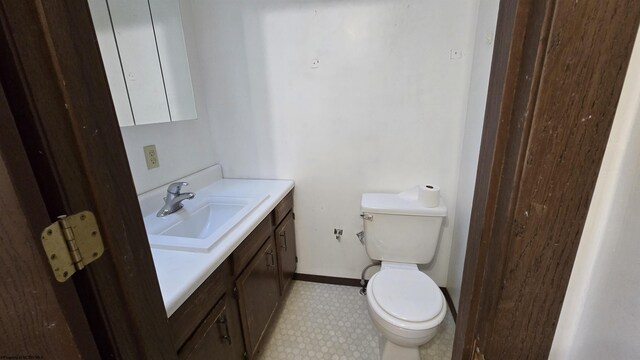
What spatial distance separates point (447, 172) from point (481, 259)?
1304 millimetres

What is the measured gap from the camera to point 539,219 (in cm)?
36

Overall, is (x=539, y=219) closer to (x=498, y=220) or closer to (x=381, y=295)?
(x=498, y=220)

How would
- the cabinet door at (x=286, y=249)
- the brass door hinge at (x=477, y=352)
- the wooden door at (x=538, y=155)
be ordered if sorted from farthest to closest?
the cabinet door at (x=286, y=249) < the brass door hinge at (x=477, y=352) < the wooden door at (x=538, y=155)

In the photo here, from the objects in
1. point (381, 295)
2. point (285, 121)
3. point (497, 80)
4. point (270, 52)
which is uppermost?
point (270, 52)

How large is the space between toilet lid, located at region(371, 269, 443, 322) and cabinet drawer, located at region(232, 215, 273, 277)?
2.06 feet

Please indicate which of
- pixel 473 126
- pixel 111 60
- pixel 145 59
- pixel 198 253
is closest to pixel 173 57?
pixel 145 59

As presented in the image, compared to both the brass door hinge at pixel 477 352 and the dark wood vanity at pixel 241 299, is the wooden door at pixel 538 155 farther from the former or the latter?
the dark wood vanity at pixel 241 299

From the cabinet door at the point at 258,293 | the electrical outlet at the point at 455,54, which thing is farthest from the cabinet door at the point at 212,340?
the electrical outlet at the point at 455,54

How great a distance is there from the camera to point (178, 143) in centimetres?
155

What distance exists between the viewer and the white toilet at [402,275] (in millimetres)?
1178

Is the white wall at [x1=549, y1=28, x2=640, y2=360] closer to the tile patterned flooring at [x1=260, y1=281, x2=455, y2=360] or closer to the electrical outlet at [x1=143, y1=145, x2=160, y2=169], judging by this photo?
the tile patterned flooring at [x1=260, y1=281, x2=455, y2=360]

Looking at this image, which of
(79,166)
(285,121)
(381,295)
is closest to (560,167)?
(79,166)

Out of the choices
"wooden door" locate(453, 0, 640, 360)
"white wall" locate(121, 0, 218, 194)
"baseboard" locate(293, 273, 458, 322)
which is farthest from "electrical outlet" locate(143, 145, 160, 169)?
"wooden door" locate(453, 0, 640, 360)

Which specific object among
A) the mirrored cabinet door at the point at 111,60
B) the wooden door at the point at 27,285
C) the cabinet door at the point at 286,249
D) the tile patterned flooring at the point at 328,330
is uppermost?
the mirrored cabinet door at the point at 111,60
